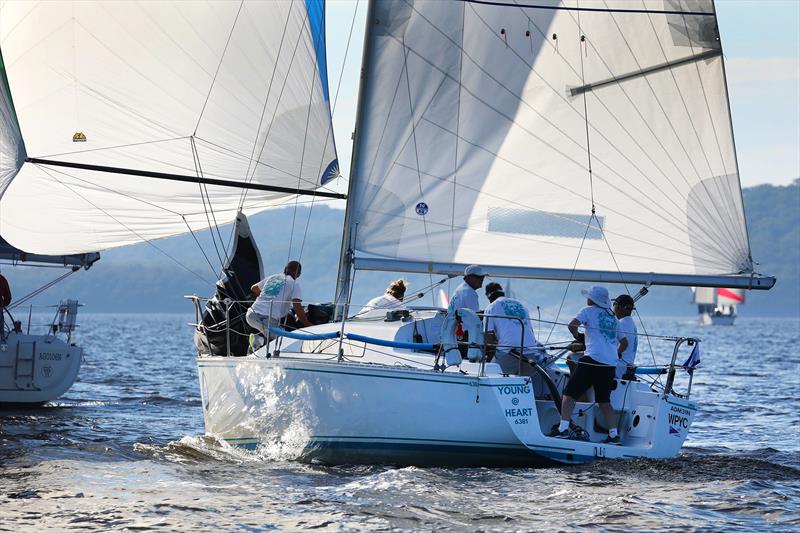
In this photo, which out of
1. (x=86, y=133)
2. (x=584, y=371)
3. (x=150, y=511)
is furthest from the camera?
(x=86, y=133)

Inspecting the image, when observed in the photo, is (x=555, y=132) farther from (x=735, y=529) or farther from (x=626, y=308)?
(x=735, y=529)

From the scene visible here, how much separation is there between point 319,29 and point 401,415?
568 centimetres

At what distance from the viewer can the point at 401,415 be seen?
9680 millimetres

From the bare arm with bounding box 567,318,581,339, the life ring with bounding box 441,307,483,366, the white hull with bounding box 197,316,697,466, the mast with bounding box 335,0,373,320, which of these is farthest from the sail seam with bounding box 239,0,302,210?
the bare arm with bounding box 567,318,581,339

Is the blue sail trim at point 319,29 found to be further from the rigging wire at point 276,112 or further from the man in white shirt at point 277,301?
the man in white shirt at point 277,301

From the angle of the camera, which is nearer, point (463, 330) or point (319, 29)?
point (463, 330)

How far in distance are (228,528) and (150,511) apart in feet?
2.71

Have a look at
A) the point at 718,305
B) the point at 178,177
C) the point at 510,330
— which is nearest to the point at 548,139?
the point at 510,330

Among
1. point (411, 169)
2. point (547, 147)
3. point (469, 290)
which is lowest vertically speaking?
point (469, 290)

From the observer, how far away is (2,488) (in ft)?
30.8

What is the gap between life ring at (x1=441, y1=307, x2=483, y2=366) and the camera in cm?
982

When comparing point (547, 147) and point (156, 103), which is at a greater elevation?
point (156, 103)

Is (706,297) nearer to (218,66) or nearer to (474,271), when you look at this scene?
(218,66)

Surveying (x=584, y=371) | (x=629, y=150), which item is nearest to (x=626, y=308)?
(x=584, y=371)
